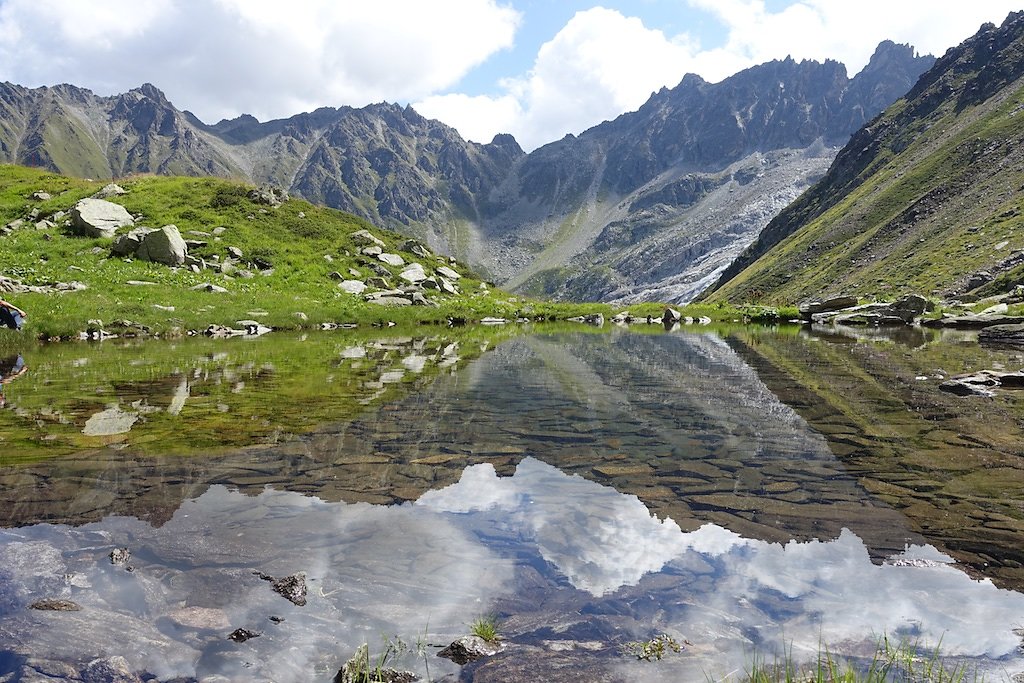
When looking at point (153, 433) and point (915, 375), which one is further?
point (915, 375)

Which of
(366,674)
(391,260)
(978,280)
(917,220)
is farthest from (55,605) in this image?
(917,220)

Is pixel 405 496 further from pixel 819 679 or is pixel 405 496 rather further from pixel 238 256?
pixel 238 256

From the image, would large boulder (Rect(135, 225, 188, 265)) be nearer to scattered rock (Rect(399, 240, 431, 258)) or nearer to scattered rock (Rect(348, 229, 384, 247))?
scattered rock (Rect(348, 229, 384, 247))

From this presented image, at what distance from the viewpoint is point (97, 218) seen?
52.2m

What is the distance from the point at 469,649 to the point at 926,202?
153m

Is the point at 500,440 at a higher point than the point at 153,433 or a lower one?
lower

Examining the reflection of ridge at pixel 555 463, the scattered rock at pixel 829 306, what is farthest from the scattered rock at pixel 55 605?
the scattered rock at pixel 829 306

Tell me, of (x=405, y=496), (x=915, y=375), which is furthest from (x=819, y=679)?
(x=915, y=375)

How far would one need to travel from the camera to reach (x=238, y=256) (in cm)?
5428

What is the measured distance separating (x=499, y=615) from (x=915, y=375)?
21.0m

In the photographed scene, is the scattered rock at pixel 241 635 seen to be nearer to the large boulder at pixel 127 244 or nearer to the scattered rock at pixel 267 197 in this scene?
the large boulder at pixel 127 244

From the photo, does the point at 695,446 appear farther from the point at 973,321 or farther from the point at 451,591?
the point at 973,321

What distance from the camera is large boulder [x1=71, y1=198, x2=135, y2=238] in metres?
51.0

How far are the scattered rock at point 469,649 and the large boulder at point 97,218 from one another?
191 feet
